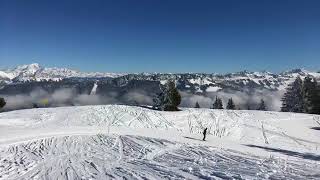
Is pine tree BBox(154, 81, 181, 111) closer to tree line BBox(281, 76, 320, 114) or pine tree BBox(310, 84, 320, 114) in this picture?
tree line BBox(281, 76, 320, 114)

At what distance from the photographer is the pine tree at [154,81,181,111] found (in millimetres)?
64481

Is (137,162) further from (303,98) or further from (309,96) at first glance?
(309,96)

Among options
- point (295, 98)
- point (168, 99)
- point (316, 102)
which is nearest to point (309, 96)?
point (295, 98)

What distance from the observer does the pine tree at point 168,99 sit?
6448 cm

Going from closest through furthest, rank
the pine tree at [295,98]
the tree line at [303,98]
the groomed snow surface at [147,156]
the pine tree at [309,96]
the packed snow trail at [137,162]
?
the packed snow trail at [137,162], the groomed snow surface at [147,156], the pine tree at [309,96], the tree line at [303,98], the pine tree at [295,98]

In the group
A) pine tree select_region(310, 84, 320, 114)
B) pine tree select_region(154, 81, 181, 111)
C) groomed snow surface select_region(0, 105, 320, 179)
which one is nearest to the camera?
groomed snow surface select_region(0, 105, 320, 179)

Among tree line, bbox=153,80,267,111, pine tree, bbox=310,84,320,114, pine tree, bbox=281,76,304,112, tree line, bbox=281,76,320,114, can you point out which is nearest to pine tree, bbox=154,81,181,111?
tree line, bbox=153,80,267,111

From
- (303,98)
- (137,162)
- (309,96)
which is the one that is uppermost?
(309,96)

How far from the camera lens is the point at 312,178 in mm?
17281

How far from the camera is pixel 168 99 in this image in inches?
2559

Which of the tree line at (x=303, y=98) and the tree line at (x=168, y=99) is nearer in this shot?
the tree line at (x=168, y=99)

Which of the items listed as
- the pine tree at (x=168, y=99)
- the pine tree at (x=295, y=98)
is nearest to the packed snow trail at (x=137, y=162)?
the pine tree at (x=168, y=99)

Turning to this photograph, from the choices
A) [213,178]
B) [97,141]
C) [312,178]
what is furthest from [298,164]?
[97,141]

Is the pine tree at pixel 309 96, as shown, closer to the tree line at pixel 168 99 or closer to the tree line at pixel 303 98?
the tree line at pixel 303 98
